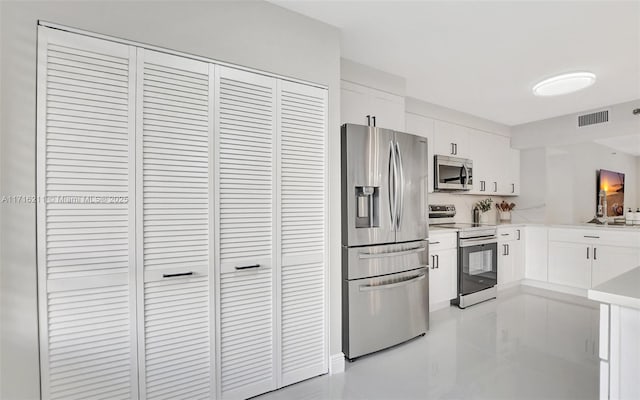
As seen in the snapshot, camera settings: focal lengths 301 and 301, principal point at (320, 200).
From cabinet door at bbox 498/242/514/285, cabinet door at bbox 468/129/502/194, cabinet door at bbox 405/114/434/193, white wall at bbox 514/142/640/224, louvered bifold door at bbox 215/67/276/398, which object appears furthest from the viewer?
white wall at bbox 514/142/640/224

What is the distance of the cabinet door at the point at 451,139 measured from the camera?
13.2 feet

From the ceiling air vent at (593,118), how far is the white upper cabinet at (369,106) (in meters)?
2.96

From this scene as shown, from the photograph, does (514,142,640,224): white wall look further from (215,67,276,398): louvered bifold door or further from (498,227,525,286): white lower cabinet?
(215,67,276,398): louvered bifold door

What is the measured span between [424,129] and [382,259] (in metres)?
2.12

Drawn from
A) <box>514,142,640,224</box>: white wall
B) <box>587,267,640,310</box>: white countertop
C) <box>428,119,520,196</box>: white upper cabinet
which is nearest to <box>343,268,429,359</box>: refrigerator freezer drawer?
<box>587,267,640,310</box>: white countertop

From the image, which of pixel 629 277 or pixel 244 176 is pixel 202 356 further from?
pixel 629 277

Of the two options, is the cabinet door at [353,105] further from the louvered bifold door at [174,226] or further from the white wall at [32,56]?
the louvered bifold door at [174,226]

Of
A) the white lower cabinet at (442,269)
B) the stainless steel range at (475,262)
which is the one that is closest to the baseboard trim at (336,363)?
the white lower cabinet at (442,269)

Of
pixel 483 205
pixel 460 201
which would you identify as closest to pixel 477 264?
pixel 460 201

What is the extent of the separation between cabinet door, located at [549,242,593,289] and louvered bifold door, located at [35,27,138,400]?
17.1ft

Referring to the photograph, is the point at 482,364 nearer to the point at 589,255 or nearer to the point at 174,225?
the point at 174,225

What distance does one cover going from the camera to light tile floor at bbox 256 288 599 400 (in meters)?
2.04

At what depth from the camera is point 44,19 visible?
4.62ft

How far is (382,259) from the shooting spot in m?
2.54
